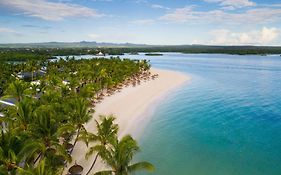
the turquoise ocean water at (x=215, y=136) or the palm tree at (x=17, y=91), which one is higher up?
the palm tree at (x=17, y=91)

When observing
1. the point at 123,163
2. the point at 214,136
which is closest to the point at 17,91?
the point at 123,163

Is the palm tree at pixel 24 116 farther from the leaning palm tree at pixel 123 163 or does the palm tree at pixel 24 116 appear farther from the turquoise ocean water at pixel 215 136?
the turquoise ocean water at pixel 215 136

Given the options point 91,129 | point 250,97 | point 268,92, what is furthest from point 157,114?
point 268,92

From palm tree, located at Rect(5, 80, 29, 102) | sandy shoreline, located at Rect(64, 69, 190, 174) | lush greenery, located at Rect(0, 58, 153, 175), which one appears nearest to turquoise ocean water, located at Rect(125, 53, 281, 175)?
sandy shoreline, located at Rect(64, 69, 190, 174)

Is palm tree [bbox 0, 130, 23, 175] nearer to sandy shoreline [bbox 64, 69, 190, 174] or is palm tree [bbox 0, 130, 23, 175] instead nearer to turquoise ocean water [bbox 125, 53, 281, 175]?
sandy shoreline [bbox 64, 69, 190, 174]

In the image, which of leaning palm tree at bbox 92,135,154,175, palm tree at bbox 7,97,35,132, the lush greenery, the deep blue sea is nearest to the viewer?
the lush greenery

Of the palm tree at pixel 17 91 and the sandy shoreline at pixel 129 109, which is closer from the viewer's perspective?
the sandy shoreline at pixel 129 109

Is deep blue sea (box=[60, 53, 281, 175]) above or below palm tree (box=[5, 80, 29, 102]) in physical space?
below

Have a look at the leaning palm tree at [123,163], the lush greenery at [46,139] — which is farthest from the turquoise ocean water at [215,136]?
the leaning palm tree at [123,163]
